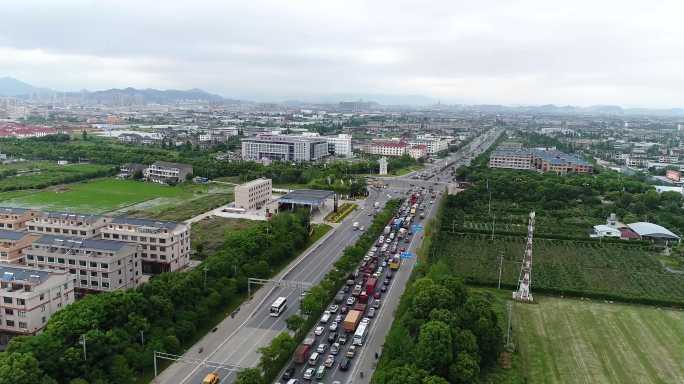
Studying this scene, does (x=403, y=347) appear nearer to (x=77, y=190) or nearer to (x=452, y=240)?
(x=452, y=240)

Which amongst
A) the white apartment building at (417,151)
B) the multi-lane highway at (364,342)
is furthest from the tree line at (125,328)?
the white apartment building at (417,151)

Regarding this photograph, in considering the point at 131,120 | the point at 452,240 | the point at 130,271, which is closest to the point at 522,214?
the point at 452,240

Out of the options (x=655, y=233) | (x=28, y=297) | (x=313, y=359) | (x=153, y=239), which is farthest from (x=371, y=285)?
(x=655, y=233)

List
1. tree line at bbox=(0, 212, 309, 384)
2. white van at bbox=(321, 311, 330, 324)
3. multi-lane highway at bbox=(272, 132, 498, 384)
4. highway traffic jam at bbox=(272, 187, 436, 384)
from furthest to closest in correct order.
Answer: white van at bbox=(321, 311, 330, 324)
highway traffic jam at bbox=(272, 187, 436, 384)
multi-lane highway at bbox=(272, 132, 498, 384)
tree line at bbox=(0, 212, 309, 384)

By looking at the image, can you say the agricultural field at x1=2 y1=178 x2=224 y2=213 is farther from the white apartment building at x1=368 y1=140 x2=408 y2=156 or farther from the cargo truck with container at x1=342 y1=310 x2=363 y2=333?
the white apartment building at x1=368 y1=140 x2=408 y2=156

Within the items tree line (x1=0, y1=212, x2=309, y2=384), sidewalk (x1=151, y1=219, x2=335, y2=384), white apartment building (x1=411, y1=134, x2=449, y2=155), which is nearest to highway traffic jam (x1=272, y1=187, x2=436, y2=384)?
sidewalk (x1=151, y1=219, x2=335, y2=384)

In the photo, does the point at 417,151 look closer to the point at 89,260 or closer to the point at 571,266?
the point at 571,266
